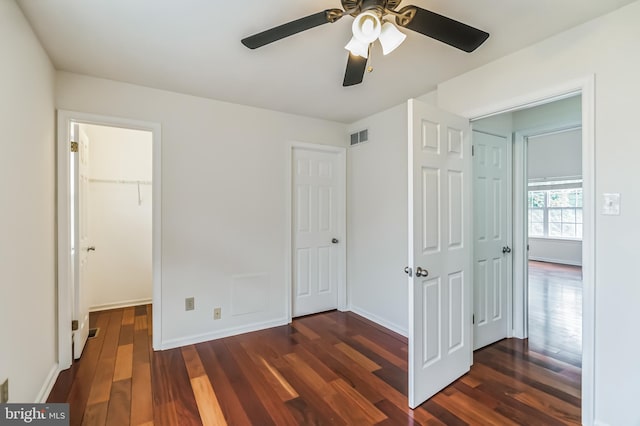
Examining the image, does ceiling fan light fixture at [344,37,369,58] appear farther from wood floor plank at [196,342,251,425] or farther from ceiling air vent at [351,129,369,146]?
wood floor plank at [196,342,251,425]

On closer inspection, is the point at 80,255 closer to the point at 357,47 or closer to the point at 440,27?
the point at 357,47

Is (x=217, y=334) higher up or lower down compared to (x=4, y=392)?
lower down

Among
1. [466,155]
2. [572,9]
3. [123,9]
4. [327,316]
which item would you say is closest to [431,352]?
[466,155]

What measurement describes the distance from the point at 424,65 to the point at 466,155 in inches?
30.5

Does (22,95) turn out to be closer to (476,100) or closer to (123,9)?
(123,9)

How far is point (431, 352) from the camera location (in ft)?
6.95

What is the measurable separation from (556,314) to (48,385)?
16.8 feet

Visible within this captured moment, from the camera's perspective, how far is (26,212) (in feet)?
6.01

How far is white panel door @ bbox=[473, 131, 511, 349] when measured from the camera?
284cm

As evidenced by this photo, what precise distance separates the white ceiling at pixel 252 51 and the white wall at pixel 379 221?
0.50 meters

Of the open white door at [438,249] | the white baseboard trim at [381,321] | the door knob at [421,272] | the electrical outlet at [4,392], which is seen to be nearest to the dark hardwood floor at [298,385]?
the white baseboard trim at [381,321]

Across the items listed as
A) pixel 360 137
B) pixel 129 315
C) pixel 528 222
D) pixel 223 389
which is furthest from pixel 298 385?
pixel 528 222

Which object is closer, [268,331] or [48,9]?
[48,9]

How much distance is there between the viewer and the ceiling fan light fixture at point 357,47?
1477 mm
